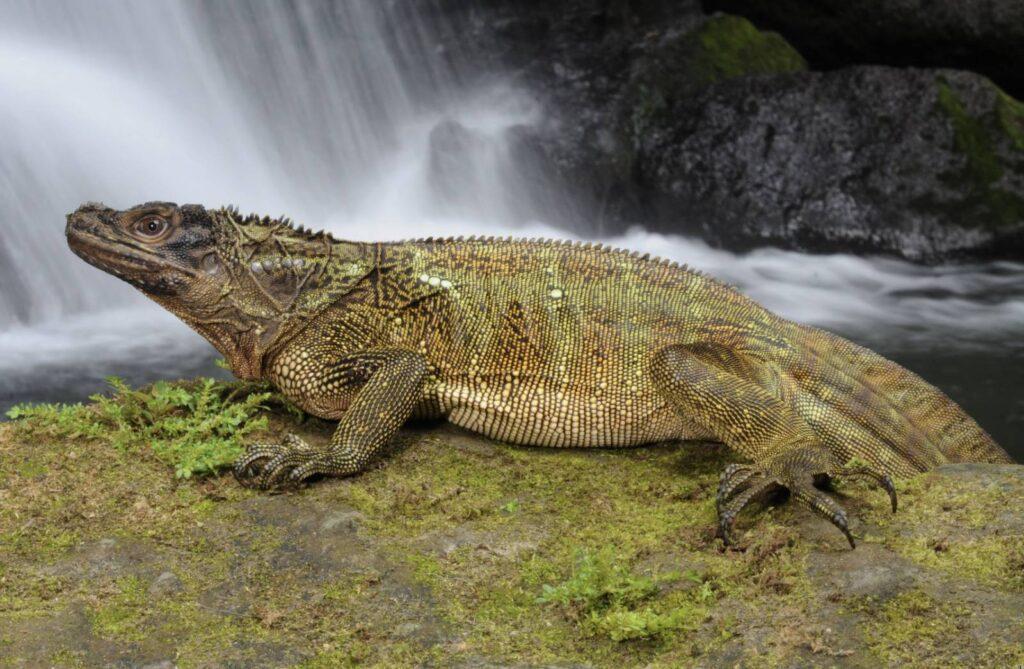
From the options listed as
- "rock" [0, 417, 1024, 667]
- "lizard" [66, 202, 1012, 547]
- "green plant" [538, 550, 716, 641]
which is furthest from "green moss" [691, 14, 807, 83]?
"green plant" [538, 550, 716, 641]

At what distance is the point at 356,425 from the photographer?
513cm

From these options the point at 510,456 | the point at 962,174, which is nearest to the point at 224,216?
the point at 510,456

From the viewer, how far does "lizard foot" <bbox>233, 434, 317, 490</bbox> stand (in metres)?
4.86

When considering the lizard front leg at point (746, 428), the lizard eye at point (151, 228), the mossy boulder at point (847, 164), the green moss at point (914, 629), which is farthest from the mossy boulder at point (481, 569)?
the mossy boulder at point (847, 164)

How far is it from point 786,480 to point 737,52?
1117 centimetres

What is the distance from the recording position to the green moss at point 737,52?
46.8 ft

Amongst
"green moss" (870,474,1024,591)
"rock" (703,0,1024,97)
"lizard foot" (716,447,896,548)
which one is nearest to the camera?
"green moss" (870,474,1024,591)

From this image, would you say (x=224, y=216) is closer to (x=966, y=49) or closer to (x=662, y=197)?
(x=662, y=197)

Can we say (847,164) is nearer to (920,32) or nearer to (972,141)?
(972,141)

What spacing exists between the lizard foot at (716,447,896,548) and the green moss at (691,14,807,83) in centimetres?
992

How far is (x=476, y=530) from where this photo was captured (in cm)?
460

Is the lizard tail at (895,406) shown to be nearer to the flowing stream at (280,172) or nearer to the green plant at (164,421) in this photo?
the flowing stream at (280,172)

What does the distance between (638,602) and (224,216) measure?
9.83 feet

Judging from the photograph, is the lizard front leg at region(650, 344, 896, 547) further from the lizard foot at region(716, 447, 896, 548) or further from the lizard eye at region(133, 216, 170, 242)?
the lizard eye at region(133, 216, 170, 242)
